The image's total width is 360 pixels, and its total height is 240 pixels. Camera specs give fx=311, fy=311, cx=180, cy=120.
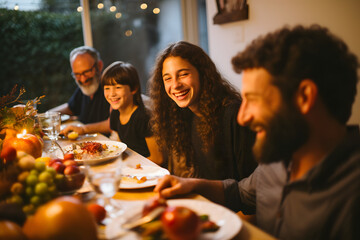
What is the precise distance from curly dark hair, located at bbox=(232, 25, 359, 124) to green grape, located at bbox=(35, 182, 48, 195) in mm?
702

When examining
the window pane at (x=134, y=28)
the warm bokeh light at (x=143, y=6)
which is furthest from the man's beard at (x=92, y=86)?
the warm bokeh light at (x=143, y=6)

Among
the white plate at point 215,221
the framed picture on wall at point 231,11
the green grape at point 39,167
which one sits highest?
the framed picture on wall at point 231,11

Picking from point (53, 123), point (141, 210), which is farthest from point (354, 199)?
point (53, 123)

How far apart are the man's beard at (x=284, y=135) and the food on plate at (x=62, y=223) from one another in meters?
0.52

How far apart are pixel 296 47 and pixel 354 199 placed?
417 millimetres

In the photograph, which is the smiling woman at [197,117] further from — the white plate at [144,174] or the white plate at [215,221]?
the white plate at [215,221]

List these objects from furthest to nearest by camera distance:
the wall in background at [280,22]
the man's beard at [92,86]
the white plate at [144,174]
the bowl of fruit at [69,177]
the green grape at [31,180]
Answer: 1. the man's beard at [92,86]
2. the wall in background at [280,22]
3. the white plate at [144,174]
4. the bowl of fruit at [69,177]
5. the green grape at [31,180]

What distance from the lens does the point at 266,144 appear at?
0.90 m

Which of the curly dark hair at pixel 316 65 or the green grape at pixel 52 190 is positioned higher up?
the curly dark hair at pixel 316 65

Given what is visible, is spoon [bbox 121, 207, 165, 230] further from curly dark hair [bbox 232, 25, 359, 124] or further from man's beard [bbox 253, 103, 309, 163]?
curly dark hair [bbox 232, 25, 359, 124]

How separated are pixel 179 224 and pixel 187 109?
4.41 ft

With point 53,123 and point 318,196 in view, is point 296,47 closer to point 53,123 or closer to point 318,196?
point 318,196

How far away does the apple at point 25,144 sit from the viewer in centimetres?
139

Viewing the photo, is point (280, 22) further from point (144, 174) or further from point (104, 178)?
point (104, 178)
